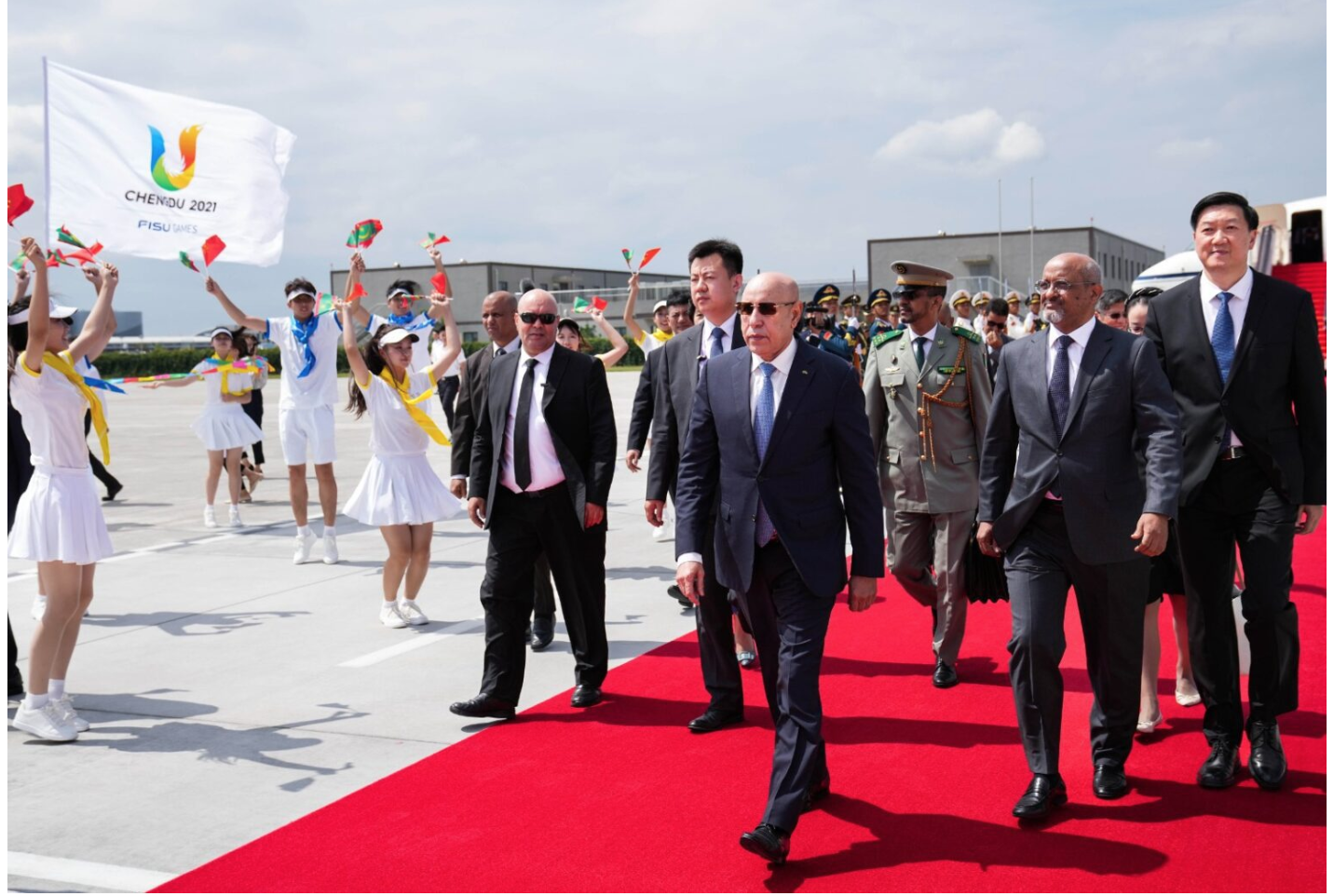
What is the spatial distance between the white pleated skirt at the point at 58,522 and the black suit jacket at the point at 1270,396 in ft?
14.9

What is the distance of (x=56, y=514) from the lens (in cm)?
558

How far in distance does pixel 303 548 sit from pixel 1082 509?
280 inches

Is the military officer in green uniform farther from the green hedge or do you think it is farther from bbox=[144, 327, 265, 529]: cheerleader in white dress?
the green hedge

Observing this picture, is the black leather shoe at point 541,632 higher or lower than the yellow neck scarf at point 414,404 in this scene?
lower

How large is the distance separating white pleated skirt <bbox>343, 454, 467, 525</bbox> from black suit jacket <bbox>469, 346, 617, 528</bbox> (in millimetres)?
1409

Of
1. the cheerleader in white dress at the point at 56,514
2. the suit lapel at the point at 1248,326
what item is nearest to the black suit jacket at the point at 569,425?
the cheerleader in white dress at the point at 56,514

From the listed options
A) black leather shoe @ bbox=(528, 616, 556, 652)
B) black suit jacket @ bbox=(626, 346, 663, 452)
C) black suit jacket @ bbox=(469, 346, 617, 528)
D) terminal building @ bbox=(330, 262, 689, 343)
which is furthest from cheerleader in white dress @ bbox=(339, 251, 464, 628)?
terminal building @ bbox=(330, 262, 689, 343)

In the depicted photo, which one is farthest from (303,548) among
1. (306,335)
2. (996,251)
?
(996,251)

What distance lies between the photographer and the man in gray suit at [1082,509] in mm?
4402

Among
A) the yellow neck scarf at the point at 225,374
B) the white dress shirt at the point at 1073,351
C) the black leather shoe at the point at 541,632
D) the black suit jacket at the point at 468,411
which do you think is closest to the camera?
the white dress shirt at the point at 1073,351

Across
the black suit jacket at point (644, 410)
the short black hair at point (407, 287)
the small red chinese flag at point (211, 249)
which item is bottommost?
the black suit jacket at point (644, 410)

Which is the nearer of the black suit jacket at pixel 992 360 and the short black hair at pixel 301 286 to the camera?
the black suit jacket at pixel 992 360

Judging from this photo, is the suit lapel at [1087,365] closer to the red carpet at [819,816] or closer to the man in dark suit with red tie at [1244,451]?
the man in dark suit with red tie at [1244,451]

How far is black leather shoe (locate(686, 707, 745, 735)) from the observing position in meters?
5.52
